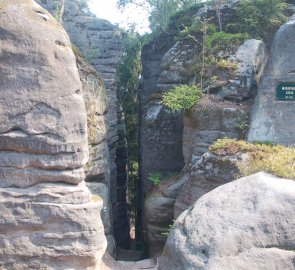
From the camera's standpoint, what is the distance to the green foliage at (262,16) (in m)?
12.8

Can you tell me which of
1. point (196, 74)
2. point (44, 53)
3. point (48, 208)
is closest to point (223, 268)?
point (48, 208)

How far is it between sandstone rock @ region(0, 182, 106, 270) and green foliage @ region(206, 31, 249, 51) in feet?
24.7

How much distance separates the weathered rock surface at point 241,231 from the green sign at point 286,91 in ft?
16.3

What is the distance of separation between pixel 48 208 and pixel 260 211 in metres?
3.43

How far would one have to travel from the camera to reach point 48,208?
6852 millimetres

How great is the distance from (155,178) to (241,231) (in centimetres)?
758

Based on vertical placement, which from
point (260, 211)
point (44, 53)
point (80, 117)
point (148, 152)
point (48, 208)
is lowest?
point (148, 152)

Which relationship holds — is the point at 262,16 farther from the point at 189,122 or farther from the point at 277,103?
the point at 189,122

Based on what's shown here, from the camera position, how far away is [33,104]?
6809 millimetres

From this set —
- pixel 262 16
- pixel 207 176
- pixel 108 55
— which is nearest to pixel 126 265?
pixel 207 176

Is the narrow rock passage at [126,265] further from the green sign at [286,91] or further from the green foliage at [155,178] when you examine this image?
the green sign at [286,91]

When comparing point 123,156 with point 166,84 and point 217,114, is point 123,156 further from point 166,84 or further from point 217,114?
point 217,114

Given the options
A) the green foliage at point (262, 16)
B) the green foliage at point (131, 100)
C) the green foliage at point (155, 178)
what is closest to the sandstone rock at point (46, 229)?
the green foliage at point (155, 178)

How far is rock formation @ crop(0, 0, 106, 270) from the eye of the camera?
6.78 m
